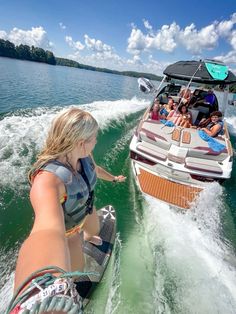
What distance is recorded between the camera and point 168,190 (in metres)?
4.31

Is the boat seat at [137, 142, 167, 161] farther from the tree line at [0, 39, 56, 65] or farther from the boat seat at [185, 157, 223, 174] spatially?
the tree line at [0, 39, 56, 65]

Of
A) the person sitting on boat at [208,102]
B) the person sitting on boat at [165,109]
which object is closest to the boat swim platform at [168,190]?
the person sitting on boat at [165,109]

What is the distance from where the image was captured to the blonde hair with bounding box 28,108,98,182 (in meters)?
1.26

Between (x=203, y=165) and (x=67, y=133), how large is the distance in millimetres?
3701

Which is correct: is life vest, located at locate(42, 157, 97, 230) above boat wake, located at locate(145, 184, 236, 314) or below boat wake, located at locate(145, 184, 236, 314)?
above

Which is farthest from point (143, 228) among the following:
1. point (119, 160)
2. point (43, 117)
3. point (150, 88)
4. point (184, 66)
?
point (43, 117)

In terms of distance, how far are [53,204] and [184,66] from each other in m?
6.44

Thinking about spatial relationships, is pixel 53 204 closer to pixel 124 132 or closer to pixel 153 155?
pixel 153 155

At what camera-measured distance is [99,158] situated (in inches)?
228

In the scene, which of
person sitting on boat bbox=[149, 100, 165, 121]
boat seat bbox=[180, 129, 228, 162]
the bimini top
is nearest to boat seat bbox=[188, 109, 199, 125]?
the bimini top

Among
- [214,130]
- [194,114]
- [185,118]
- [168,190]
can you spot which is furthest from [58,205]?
[194,114]

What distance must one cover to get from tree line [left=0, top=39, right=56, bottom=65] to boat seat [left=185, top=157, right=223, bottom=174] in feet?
220

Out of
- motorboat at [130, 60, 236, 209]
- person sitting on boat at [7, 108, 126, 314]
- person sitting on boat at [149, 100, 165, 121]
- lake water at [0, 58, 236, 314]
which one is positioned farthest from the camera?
person sitting on boat at [149, 100, 165, 121]

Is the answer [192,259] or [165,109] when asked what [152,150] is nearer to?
[192,259]
